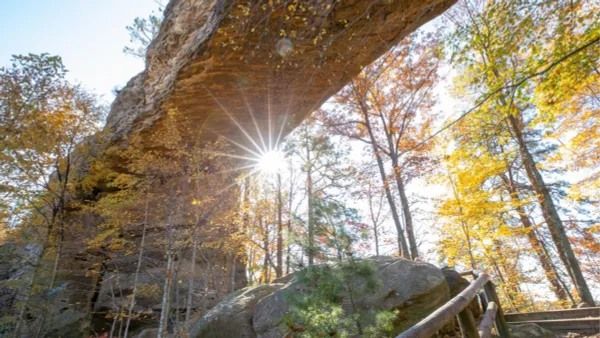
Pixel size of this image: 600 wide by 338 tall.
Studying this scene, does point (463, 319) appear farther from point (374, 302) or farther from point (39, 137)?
point (39, 137)

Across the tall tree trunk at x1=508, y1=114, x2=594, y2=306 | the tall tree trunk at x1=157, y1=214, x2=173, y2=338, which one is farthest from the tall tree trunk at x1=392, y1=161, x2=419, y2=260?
the tall tree trunk at x1=157, y1=214, x2=173, y2=338

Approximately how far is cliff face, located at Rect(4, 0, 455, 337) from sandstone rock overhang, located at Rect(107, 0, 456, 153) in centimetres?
3

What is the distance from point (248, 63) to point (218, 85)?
129 centimetres

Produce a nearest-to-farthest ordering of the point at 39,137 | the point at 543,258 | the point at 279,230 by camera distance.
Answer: the point at 39,137 → the point at 543,258 → the point at 279,230

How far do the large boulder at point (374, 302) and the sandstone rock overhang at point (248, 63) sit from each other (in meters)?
4.18

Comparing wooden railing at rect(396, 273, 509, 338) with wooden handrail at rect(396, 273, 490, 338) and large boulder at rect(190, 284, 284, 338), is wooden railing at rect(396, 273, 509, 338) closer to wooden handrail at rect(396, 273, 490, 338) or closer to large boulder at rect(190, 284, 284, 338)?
wooden handrail at rect(396, 273, 490, 338)

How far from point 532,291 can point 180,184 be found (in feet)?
41.4

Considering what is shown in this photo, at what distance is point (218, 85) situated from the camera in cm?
801

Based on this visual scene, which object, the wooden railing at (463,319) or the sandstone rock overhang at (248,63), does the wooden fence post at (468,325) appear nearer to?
the wooden railing at (463,319)

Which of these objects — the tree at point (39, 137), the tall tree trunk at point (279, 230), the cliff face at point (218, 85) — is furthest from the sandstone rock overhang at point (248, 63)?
the tall tree trunk at point (279, 230)

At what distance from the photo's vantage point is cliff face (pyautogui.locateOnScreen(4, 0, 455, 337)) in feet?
20.2

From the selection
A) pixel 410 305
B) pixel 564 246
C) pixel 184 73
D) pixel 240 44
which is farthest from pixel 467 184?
pixel 184 73

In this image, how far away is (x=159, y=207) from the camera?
27.5 feet

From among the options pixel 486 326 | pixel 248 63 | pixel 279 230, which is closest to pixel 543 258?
pixel 279 230
